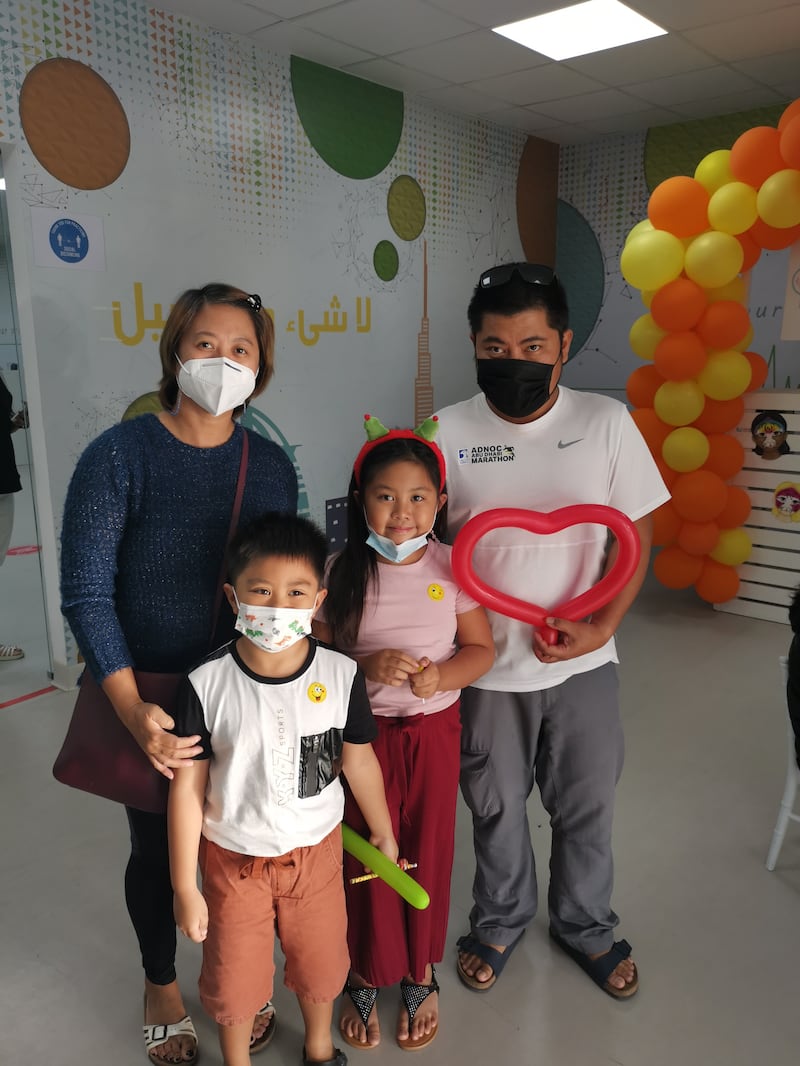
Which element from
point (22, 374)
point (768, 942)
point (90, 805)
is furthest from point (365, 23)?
point (768, 942)

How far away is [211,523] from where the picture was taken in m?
1.44

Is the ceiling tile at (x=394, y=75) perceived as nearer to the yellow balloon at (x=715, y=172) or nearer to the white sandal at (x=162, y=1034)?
the yellow balloon at (x=715, y=172)

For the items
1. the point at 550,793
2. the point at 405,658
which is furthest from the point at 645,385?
the point at 405,658

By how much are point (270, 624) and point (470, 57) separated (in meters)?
3.97

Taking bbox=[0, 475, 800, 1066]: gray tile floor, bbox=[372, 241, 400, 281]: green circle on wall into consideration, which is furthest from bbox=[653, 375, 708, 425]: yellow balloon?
bbox=[372, 241, 400, 281]: green circle on wall

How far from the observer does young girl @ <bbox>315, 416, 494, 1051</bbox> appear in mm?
1555

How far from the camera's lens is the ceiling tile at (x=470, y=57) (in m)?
4.03

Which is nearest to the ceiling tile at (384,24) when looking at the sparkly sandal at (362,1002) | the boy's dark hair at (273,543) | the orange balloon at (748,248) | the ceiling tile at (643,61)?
the ceiling tile at (643,61)

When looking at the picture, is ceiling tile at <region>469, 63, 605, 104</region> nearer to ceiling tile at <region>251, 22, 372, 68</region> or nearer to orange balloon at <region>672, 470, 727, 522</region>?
ceiling tile at <region>251, 22, 372, 68</region>

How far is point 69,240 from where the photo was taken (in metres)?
3.40

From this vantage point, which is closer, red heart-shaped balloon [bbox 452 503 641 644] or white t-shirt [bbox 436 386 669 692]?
red heart-shaped balloon [bbox 452 503 641 644]

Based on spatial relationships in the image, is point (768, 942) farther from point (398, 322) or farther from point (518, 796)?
point (398, 322)

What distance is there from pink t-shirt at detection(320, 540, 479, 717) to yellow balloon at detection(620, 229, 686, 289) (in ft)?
9.58

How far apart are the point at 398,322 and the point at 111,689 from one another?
13.4ft
